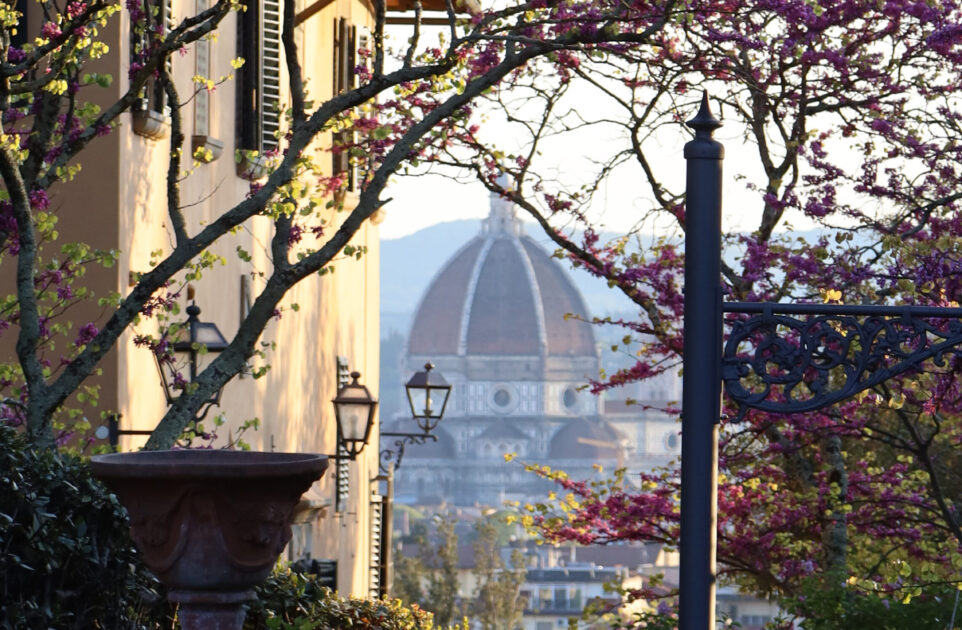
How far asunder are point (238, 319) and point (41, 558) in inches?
279

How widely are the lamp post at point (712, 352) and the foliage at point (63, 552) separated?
2221 millimetres

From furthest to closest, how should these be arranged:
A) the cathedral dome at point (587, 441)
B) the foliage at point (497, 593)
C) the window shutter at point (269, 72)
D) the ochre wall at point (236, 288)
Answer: the cathedral dome at point (587, 441), the foliage at point (497, 593), the window shutter at point (269, 72), the ochre wall at point (236, 288)

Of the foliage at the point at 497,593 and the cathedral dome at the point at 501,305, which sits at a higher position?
the cathedral dome at the point at 501,305

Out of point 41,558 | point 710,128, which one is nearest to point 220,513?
point 41,558

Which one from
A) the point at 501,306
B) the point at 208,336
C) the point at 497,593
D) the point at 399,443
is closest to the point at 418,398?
the point at 399,443

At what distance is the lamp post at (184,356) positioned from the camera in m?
8.92

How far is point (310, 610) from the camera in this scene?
7371 mm

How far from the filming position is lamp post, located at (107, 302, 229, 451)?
8.92 m

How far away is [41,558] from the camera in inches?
223

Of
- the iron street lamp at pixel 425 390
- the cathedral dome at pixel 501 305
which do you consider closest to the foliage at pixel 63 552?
the iron street lamp at pixel 425 390

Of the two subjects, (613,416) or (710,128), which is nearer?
(710,128)

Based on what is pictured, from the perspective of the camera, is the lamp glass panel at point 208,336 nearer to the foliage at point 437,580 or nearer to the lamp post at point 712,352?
the lamp post at point 712,352

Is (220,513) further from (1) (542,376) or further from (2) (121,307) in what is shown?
(1) (542,376)

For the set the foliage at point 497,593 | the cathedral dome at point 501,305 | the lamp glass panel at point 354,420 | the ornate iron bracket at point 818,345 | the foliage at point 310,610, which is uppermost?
the cathedral dome at point 501,305
